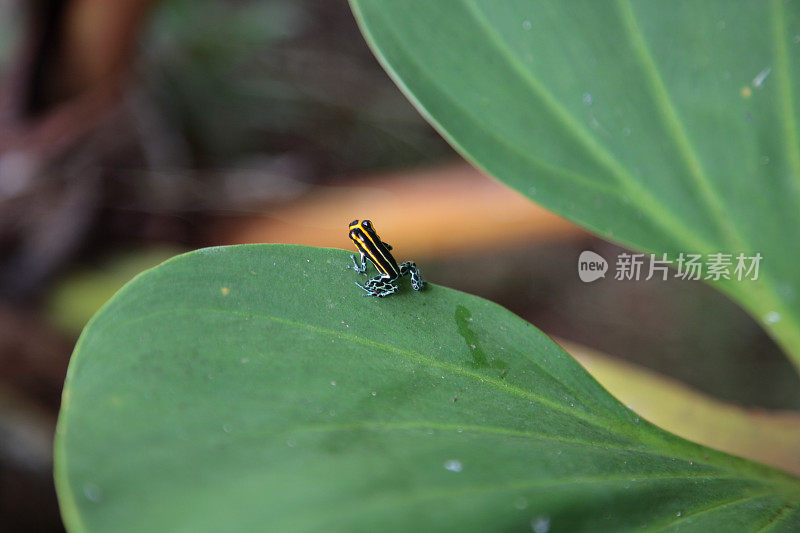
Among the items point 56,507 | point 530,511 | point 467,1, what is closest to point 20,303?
point 56,507

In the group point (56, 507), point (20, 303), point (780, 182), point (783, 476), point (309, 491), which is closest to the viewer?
point (309, 491)

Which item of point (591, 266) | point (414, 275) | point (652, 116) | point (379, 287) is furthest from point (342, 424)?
point (591, 266)

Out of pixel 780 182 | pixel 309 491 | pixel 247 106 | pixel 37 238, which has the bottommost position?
pixel 309 491

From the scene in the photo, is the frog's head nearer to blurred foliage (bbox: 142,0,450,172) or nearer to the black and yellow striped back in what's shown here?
the black and yellow striped back

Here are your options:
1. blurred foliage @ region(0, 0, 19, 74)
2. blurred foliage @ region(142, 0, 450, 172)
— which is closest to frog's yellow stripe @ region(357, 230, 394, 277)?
blurred foliage @ region(142, 0, 450, 172)

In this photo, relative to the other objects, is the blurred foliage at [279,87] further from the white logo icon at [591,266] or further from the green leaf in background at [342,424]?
the green leaf in background at [342,424]

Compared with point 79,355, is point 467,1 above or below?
above

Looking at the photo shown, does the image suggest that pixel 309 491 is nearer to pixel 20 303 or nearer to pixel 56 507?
pixel 56 507
